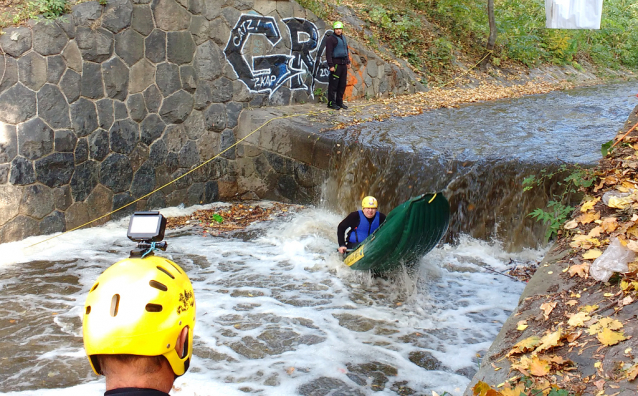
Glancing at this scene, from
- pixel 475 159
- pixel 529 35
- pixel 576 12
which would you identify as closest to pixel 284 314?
pixel 475 159

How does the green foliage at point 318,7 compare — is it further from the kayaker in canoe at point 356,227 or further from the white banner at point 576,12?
the kayaker in canoe at point 356,227

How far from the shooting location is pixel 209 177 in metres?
9.02

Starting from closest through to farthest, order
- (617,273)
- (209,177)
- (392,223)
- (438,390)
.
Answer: (617,273) < (438,390) < (392,223) < (209,177)

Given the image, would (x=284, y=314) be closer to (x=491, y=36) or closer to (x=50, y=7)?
(x=50, y=7)

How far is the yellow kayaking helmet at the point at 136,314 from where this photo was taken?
1.38 m

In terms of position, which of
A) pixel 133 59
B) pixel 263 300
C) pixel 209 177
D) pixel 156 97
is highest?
pixel 133 59

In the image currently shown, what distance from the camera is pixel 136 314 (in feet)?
4.60

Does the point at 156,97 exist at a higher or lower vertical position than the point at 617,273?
higher

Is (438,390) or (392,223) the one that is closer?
(438,390)

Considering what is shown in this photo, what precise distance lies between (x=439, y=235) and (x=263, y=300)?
187cm

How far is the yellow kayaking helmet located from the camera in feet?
4.53

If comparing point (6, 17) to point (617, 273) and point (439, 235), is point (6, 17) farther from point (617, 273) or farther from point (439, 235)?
point (617, 273)

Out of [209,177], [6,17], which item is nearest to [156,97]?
[209,177]

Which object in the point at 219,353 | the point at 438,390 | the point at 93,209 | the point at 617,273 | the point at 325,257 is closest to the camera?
the point at 617,273
